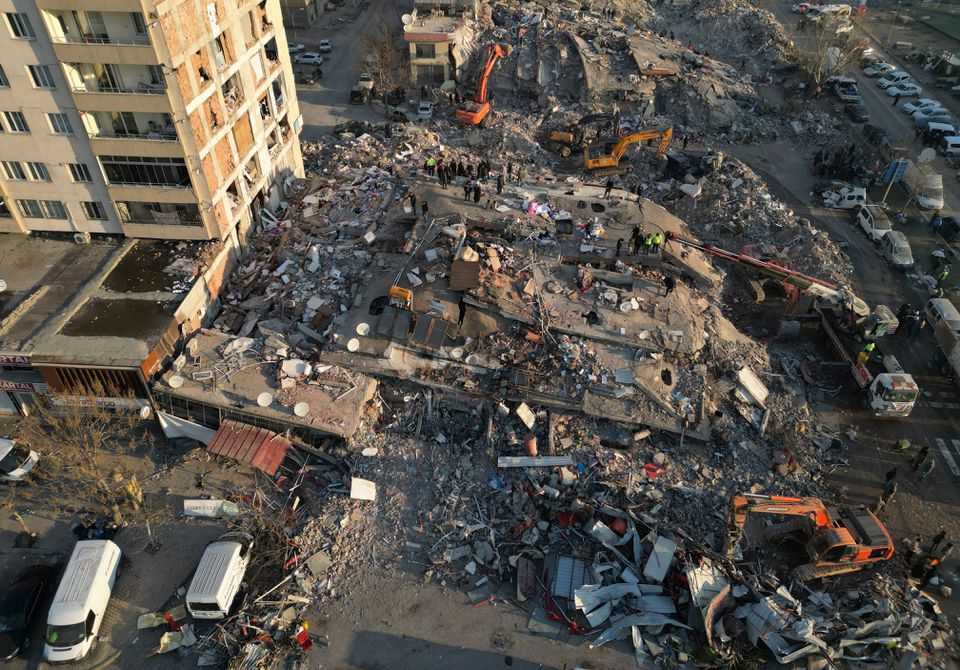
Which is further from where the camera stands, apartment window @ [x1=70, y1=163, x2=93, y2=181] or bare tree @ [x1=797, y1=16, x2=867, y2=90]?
bare tree @ [x1=797, y1=16, x2=867, y2=90]

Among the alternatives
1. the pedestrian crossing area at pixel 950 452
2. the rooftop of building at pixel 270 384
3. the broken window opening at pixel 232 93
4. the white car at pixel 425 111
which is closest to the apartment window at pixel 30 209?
the broken window opening at pixel 232 93

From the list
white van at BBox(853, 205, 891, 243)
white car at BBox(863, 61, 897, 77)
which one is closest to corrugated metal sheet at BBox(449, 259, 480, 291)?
white van at BBox(853, 205, 891, 243)

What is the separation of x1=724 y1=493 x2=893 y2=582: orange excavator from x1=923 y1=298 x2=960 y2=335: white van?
1401 centimetres

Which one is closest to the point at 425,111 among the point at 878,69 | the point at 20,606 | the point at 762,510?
the point at 762,510

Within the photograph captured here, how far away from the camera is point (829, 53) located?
2276 inches

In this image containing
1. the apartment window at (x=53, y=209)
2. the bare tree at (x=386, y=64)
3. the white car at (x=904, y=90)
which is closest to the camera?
the apartment window at (x=53, y=209)

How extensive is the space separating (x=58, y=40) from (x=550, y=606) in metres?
29.3

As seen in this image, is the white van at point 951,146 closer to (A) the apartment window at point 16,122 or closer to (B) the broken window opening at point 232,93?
(B) the broken window opening at point 232,93

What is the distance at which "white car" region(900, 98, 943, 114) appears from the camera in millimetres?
53062

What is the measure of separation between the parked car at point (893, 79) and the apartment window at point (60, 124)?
64699mm

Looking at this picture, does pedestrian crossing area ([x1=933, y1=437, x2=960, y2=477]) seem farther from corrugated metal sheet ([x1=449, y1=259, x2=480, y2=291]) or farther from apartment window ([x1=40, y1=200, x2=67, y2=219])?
apartment window ([x1=40, y1=200, x2=67, y2=219])

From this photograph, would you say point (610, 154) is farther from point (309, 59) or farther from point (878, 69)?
point (878, 69)

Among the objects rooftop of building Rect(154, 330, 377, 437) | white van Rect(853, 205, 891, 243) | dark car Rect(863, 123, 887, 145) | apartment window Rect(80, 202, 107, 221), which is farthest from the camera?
dark car Rect(863, 123, 887, 145)

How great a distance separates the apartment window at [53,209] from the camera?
30112 mm
